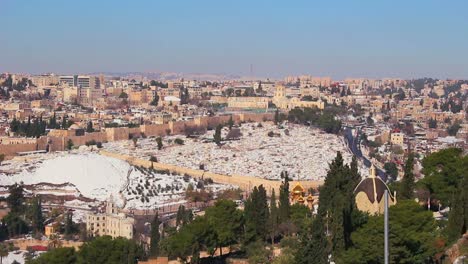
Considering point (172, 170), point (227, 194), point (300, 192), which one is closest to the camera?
point (300, 192)

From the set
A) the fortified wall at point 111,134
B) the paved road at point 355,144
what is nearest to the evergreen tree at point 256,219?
the paved road at point 355,144

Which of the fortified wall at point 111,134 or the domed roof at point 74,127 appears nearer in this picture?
the fortified wall at point 111,134

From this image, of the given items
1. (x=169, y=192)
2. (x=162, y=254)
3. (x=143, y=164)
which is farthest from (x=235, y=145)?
(x=162, y=254)

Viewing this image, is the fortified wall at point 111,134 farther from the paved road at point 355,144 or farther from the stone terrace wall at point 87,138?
the paved road at point 355,144

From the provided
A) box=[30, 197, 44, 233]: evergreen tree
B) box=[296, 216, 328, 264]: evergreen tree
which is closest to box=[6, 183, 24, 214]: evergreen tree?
box=[30, 197, 44, 233]: evergreen tree

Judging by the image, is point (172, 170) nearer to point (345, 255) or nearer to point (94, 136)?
point (94, 136)

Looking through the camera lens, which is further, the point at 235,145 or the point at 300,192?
the point at 235,145

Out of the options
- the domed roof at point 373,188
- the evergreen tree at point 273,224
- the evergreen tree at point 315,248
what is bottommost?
the evergreen tree at point 273,224
